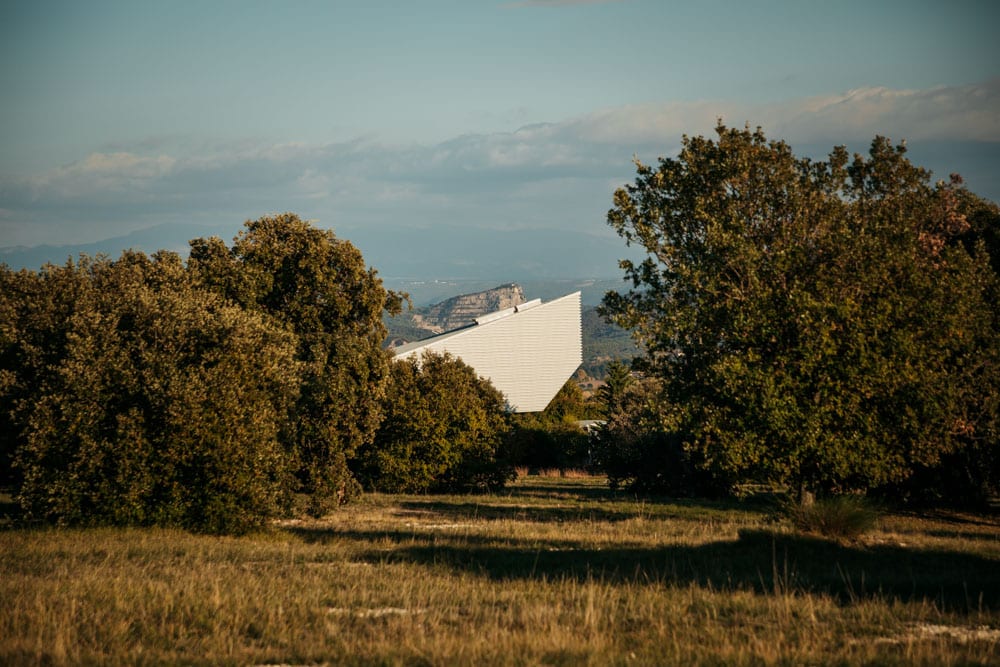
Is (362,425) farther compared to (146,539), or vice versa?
(362,425)

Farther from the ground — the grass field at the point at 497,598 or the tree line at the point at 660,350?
the tree line at the point at 660,350

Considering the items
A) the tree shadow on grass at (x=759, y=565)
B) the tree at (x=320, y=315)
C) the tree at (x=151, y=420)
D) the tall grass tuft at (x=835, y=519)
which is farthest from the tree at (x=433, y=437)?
the tall grass tuft at (x=835, y=519)

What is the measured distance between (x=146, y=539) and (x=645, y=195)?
716 inches

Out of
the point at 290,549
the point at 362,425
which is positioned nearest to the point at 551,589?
the point at 290,549

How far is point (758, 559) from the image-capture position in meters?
16.5

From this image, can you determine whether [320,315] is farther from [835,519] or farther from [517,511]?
[835,519]

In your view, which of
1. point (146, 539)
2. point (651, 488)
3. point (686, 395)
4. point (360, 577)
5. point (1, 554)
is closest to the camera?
point (360, 577)

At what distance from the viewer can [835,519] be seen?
18.0 metres

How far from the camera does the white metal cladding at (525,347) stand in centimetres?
8881

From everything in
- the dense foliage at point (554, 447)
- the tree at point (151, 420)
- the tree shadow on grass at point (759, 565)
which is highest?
the tree at point (151, 420)

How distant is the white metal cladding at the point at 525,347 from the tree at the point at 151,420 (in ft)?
205

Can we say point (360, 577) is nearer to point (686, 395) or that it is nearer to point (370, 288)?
point (686, 395)

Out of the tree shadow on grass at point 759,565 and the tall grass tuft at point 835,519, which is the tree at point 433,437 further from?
the tall grass tuft at point 835,519

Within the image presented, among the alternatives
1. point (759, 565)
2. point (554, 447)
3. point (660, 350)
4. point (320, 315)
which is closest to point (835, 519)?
point (759, 565)
